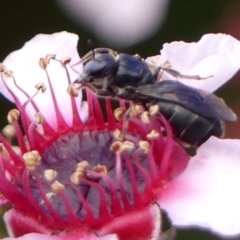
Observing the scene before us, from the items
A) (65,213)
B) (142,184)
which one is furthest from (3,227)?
(142,184)

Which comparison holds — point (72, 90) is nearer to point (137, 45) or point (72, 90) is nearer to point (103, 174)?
point (103, 174)

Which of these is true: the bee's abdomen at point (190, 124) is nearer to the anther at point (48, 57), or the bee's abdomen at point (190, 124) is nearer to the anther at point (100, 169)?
the anther at point (100, 169)

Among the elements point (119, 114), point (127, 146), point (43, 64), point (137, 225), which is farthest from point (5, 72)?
point (137, 225)

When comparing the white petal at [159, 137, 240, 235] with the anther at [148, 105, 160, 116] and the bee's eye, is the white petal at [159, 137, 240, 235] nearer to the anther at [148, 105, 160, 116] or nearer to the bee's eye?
the anther at [148, 105, 160, 116]

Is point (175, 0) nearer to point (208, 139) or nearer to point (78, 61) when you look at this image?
point (78, 61)

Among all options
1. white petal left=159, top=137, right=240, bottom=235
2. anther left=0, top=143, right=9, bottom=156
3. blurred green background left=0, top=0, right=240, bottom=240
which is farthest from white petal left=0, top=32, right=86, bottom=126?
blurred green background left=0, top=0, right=240, bottom=240
